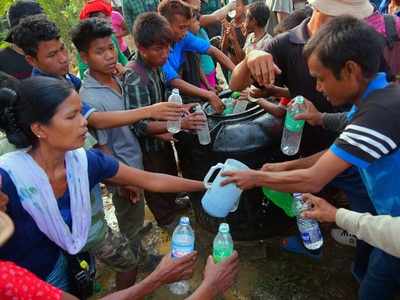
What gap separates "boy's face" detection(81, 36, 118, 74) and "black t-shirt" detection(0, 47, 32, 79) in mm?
923

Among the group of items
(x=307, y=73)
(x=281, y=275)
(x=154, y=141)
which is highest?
(x=307, y=73)

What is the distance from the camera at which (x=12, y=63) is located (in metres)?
3.45

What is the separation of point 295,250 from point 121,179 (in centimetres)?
175

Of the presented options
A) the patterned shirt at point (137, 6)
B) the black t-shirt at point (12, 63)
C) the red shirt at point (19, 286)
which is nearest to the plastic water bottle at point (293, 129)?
the red shirt at point (19, 286)

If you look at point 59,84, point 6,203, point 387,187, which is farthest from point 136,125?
point 387,187

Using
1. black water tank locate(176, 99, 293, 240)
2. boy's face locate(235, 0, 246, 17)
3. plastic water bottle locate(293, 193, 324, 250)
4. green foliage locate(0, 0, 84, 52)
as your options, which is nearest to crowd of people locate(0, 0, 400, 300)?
black water tank locate(176, 99, 293, 240)

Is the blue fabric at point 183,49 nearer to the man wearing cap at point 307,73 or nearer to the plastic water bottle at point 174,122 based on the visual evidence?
the plastic water bottle at point 174,122

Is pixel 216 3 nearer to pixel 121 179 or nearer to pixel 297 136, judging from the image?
pixel 297 136

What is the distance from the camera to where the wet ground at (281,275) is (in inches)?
117

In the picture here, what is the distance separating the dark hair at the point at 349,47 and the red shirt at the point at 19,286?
1.60m

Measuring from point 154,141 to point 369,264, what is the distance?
192cm

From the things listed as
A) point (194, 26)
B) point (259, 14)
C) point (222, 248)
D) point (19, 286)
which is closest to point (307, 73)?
point (222, 248)

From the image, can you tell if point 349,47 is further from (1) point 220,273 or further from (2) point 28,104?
(2) point 28,104

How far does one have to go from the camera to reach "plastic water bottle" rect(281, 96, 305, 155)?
8.28 feet
